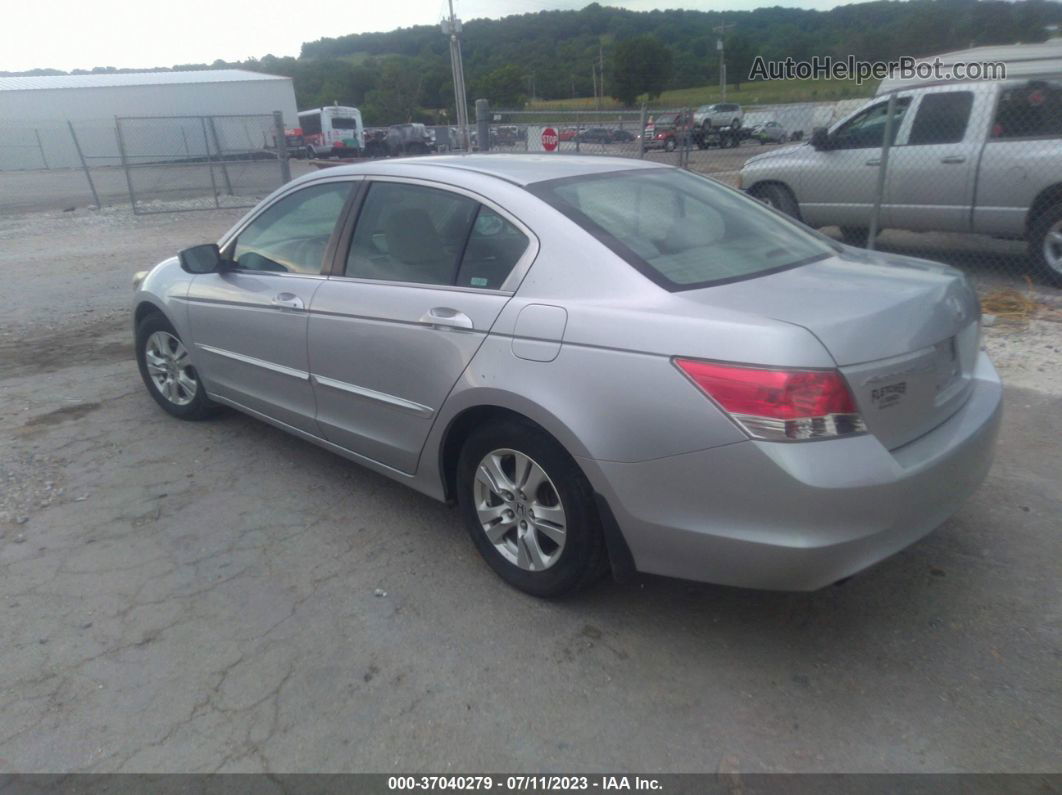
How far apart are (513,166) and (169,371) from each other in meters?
2.83

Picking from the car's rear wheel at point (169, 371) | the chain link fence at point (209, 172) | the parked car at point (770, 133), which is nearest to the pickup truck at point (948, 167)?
the parked car at point (770, 133)

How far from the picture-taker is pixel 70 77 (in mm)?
46594

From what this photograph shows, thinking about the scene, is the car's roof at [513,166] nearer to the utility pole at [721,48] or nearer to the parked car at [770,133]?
the parked car at [770,133]

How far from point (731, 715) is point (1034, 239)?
6735 millimetres

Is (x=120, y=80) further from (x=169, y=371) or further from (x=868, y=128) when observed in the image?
(x=169, y=371)

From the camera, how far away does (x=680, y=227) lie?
334cm

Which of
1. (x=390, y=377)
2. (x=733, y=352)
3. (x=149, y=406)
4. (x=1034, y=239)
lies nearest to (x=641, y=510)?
(x=733, y=352)

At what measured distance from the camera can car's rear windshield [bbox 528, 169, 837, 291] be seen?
3.03 metres

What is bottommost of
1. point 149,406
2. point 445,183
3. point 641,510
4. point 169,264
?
point 149,406

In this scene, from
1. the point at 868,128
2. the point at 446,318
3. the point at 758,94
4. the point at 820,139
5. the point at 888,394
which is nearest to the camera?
the point at 888,394

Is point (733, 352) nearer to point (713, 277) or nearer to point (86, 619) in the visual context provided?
point (713, 277)

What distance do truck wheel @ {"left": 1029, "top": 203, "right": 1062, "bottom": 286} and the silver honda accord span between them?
16.2 ft

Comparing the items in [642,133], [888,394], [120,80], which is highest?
[120,80]

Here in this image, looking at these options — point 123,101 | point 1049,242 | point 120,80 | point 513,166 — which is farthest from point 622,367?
point 120,80
